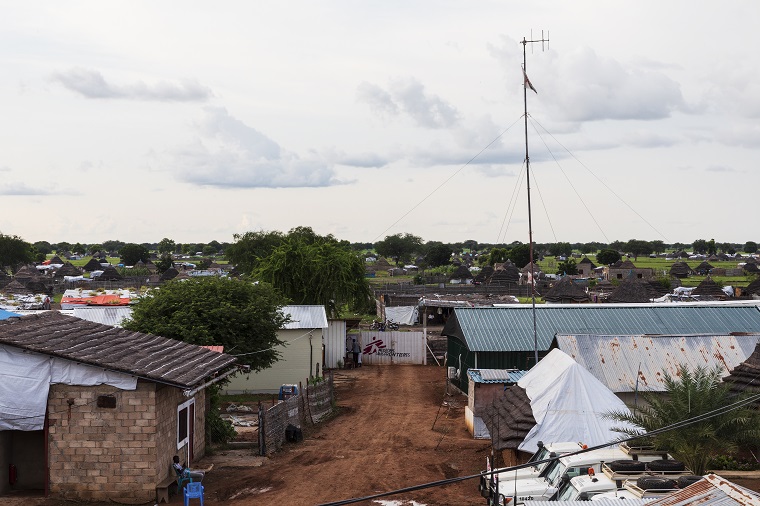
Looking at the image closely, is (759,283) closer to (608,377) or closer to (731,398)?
(608,377)

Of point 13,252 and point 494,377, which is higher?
point 13,252

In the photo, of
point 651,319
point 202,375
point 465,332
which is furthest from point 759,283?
point 202,375

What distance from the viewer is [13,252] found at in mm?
133875

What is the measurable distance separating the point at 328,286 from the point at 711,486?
3824cm

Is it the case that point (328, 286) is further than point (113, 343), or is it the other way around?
point (328, 286)

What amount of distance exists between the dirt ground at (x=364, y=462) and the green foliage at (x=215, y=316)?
12.5ft

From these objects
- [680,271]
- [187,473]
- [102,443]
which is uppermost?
[680,271]

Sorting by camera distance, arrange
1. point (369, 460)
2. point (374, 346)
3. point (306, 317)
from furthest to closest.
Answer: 1. point (374, 346)
2. point (306, 317)
3. point (369, 460)

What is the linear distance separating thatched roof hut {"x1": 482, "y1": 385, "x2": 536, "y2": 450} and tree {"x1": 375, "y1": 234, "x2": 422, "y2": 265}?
6358 inches

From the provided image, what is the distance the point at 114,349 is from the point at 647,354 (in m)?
17.6

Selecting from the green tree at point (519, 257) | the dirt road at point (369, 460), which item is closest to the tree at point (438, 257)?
the green tree at point (519, 257)

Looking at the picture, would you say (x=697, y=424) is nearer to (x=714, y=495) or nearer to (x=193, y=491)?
(x=714, y=495)

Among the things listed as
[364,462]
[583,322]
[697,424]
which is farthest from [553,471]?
[583,322]

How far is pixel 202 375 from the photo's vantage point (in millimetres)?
18891
